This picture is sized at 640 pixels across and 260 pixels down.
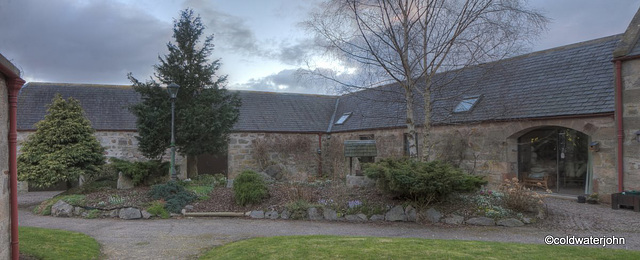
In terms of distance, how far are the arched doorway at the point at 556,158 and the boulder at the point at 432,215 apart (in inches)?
240

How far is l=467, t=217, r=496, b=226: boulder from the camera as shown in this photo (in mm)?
8557

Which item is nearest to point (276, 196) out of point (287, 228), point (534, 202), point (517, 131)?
point (287, 228)

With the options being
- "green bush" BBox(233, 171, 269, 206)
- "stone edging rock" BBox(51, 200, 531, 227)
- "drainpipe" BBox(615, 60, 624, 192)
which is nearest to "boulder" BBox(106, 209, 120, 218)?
"stone edging rock" BBox(51, 200, 531, 227)

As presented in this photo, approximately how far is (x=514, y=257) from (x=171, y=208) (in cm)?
793

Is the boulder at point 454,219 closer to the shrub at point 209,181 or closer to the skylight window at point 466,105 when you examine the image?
the skylight window at point 466,105

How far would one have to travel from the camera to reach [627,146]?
1030 cm

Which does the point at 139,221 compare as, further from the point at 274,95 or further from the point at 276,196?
the point at 274,95

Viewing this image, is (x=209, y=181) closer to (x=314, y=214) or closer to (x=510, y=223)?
(x=314, y=214)

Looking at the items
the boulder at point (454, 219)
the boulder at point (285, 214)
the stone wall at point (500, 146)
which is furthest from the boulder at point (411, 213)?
the stone wall at point (500, 146)

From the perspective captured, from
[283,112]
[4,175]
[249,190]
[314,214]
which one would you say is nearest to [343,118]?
[283,112]

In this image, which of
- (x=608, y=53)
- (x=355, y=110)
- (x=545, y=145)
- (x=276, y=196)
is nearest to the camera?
(x=276, y=196)

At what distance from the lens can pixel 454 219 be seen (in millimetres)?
8781

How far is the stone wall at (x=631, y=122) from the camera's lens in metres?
10.1

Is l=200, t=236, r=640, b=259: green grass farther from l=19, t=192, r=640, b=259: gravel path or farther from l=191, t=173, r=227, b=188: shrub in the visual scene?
l=191, t=173, r=227, b=188: shrub
